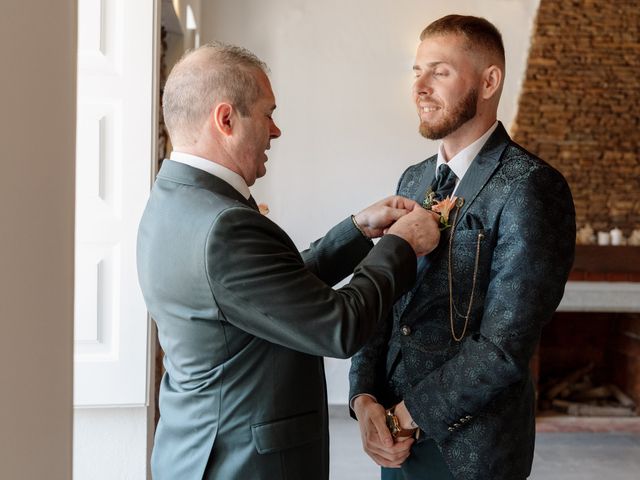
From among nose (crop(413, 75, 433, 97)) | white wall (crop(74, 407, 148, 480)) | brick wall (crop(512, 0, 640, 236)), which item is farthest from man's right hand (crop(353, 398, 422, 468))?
brick wall (crop(512, 0, 640, 236))

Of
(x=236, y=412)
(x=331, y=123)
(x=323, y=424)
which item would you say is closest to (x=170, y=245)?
(x=236, y=412)

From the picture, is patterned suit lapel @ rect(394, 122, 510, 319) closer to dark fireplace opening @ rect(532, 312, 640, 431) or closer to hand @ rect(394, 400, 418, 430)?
hand @ rect(394, 400, 418, 430)

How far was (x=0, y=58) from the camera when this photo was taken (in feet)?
2.47

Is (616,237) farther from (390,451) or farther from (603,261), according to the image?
(390,451)

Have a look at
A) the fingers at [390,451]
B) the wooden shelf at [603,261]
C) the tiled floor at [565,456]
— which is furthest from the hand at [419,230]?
the wooden shelf at [603,261]

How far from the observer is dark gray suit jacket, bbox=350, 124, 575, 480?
1745mm

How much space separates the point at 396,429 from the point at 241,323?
63cm

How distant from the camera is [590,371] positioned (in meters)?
6.90

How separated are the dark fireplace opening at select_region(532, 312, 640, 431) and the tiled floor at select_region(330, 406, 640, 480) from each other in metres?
0.31

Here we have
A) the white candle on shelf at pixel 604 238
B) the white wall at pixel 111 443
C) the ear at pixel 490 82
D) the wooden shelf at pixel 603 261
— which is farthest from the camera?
the white candle on shelf at pixel 604 238

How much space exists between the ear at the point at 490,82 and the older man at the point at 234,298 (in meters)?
0.50

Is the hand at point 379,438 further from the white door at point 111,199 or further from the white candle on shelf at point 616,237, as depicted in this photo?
the white candle on shelf at point 616,237

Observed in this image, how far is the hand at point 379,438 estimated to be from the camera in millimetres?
1917

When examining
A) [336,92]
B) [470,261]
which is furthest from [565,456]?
[470,261]
